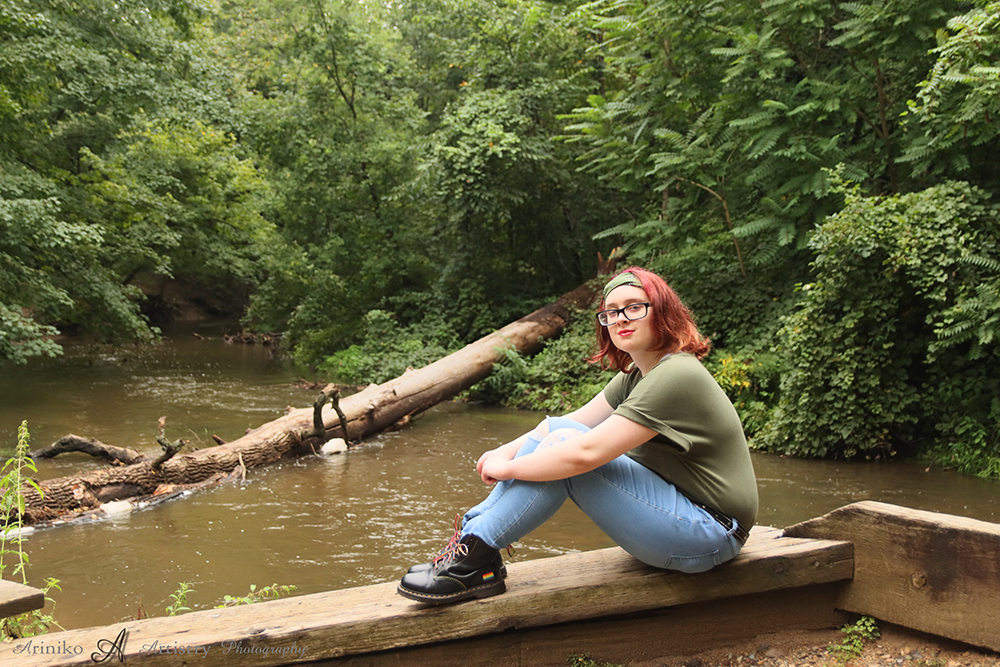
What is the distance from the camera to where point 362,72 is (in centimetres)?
1639

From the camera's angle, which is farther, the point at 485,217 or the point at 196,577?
the point at 485,217

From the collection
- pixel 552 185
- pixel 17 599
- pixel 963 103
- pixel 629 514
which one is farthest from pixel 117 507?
pixel 552 185

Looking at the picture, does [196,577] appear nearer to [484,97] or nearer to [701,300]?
[701,300]

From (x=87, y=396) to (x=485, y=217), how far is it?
8.41 metres

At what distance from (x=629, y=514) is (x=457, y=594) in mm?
722

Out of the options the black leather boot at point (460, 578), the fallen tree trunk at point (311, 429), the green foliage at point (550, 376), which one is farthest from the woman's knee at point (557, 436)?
the green foliage at point (550, 376)

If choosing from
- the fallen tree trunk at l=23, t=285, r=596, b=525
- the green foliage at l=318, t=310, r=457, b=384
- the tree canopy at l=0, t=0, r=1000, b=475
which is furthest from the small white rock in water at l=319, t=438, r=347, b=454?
the green foliage at l=318, t=310, r=457, b=384

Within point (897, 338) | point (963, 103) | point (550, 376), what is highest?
point (963, 103)

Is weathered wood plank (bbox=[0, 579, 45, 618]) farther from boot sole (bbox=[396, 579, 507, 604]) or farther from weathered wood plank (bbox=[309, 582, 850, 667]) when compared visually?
boot sole (bbox=[396, 579, 507, 604])

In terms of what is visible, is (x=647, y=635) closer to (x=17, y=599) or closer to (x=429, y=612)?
(x=429, y=612)

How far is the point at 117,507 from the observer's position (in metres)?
6.43

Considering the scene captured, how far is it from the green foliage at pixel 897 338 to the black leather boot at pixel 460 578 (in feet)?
18.4

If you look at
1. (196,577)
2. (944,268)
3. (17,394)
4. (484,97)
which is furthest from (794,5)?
(17,394)

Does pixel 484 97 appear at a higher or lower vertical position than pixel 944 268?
higher
